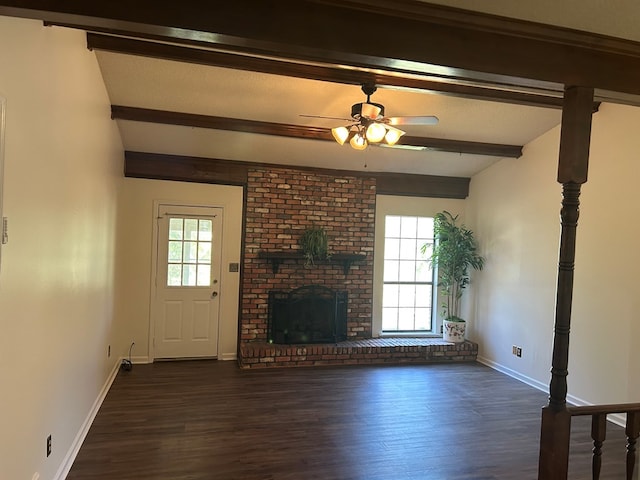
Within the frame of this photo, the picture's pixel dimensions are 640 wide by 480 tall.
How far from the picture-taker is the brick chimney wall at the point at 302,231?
596 cm

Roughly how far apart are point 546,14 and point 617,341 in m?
3.34

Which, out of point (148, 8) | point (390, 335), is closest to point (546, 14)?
point (148, 8)

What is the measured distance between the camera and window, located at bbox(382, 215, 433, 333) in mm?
6676

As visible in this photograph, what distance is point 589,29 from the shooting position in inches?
90.0

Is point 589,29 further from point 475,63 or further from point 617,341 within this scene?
point 617,341

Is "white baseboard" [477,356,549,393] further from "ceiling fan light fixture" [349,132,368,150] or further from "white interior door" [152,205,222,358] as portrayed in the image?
"white interior door" [152,205,222,358]

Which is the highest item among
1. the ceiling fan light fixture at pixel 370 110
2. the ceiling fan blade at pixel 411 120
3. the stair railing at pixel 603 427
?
the ceiling fan light fixture at pixel 370 110

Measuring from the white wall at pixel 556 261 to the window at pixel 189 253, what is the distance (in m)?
3.87

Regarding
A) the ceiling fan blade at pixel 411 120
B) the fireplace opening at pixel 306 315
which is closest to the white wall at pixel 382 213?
the fireplace opening at pixel 306 315

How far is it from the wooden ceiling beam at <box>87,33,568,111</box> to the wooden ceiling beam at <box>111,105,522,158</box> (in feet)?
4.17

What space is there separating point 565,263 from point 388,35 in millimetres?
1543

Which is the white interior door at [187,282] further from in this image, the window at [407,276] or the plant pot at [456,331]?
the plant pot at [456,331]

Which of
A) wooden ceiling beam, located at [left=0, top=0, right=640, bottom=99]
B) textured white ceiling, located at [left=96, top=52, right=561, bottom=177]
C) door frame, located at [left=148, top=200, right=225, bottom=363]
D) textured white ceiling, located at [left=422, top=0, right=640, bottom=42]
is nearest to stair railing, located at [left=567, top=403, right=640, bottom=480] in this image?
wooden ceiling beam, located at [left=0, top=0, right=640, bottom=99]

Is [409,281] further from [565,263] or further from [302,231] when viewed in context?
[565,263]
